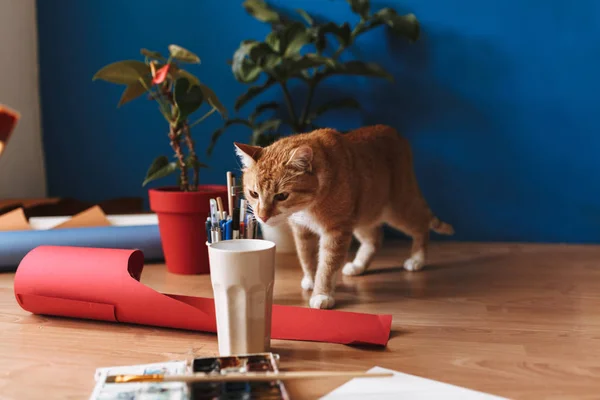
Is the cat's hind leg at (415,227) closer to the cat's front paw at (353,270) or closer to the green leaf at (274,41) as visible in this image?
the cat's front paw at (353,270)

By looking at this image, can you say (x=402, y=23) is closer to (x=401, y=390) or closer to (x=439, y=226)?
(x=439, y=226)

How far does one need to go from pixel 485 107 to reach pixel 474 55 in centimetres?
17

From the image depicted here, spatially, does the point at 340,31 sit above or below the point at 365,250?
above

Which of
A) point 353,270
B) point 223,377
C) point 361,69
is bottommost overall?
point 353,270

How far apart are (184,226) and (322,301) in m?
0.44

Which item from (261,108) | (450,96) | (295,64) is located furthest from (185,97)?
(450,96)

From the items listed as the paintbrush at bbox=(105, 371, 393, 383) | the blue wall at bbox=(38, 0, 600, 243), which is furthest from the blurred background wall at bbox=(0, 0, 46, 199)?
the paintbrush at bbox=(105, 371, 393, 383)

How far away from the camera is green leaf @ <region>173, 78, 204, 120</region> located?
50.1 inches

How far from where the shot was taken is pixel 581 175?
5.71ft

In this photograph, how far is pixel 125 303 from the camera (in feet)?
3.16

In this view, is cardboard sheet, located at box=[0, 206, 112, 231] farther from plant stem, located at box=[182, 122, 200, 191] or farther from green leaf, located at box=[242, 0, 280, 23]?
green leaf, located at box=[242, 0, 280, 23]

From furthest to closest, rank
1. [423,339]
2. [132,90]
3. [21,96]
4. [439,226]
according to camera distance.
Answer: [21,96], [439,226], [132,90], [423,339]

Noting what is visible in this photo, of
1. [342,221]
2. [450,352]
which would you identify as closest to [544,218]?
[342,221]

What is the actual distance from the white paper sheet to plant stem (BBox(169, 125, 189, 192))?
807 millimetres
